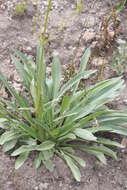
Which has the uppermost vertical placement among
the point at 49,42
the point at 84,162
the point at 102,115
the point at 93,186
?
the point at 49,42

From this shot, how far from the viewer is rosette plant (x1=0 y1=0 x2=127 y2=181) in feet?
8.24

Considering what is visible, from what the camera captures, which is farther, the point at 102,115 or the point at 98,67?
the point at 98,67

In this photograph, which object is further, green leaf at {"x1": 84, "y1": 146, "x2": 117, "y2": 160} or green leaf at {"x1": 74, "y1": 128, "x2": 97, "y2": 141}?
green leaf at {"x1": 84, "y1": 146, "x2": 117, "y2": 160}

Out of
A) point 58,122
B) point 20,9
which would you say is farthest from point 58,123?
point 20,9

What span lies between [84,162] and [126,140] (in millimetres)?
527

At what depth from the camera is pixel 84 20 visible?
12.8ft

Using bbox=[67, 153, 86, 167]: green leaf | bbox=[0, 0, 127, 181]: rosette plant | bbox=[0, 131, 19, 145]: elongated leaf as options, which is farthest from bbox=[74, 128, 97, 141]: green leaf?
bbox=[0, 131, 19, 145]: elongated leaf

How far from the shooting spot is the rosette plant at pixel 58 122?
2.51 m

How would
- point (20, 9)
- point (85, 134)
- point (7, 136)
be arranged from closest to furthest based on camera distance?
1. point (85, 134)
2. point (7, 136)
3. point (20, 9)

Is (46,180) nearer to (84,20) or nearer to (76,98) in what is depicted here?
(76,98)

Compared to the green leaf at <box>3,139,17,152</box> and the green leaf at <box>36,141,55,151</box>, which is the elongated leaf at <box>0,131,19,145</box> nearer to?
the green leaf at <box>3,139,17,152</box>

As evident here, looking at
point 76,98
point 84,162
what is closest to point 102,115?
point 76,98

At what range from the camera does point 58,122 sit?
2.68 meters

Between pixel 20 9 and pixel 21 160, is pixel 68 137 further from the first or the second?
pixel 20 9
